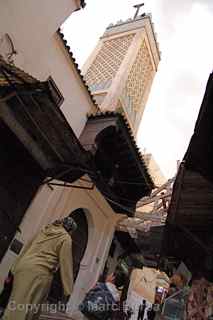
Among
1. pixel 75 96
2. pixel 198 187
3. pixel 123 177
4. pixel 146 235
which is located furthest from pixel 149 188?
pixel 198 187

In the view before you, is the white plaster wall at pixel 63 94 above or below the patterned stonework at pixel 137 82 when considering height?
below

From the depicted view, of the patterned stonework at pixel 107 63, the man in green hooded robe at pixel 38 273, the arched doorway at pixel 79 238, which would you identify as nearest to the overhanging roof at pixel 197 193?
the man in green hooded robe at pixel 38 273

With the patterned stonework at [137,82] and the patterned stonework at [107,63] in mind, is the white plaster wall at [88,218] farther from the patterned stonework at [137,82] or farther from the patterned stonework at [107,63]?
the patterned stonework at [107,63]

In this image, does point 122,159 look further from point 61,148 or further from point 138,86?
point 138,86

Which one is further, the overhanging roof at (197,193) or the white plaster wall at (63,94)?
the white plaster wall at (63,94)

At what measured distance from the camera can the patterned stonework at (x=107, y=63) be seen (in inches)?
514

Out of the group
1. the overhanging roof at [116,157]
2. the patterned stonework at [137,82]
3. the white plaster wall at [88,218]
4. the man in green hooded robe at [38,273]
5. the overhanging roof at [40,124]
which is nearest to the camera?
the man in green hooded robe at [38,273]

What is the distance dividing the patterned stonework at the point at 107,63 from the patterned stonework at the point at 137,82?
0.82 meters

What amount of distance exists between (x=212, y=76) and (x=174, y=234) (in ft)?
14.3

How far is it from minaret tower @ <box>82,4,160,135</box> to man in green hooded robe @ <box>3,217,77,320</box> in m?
7.95

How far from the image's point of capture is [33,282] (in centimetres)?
363

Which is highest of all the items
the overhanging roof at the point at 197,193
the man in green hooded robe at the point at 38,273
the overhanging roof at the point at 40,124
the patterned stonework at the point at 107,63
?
the patterned stonework at the point at 107,63

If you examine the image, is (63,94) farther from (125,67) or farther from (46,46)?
(125,67)

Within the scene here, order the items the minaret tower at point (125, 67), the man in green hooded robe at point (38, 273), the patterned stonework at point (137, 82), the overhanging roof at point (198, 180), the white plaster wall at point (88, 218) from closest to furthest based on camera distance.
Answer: the man in green hooded robe at point (38, 273)
the overhanging roof at point (198, 180)
the white plaster wall at point (88, 218)
the minaret tower at point (125, 67)
the patterned stonework at point (137, 82)
